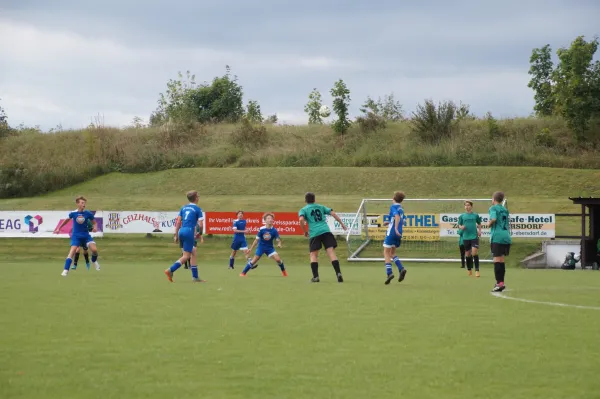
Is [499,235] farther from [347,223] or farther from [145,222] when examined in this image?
[145,222]

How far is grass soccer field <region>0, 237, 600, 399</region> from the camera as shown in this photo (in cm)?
703

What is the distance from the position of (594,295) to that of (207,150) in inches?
1916

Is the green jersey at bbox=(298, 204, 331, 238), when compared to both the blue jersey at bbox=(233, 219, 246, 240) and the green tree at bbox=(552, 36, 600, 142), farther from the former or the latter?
the green tree at bbox=(552, 36, 600, 142)

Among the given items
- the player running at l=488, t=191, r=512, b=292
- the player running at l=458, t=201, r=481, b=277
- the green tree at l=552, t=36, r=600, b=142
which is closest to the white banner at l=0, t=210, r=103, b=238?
the player running at l=458, t=201, r=481, b=277

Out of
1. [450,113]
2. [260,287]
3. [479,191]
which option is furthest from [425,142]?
[260,287]

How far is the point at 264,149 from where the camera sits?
6275 cm

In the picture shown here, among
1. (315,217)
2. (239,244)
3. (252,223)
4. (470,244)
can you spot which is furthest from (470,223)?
(252,223)

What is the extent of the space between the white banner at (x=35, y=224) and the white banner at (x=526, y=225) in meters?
14.7

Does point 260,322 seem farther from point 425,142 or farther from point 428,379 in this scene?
point 425,142

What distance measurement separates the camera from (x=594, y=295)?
16.4m

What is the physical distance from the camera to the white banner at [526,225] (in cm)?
3378

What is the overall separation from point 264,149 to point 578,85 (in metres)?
21.6

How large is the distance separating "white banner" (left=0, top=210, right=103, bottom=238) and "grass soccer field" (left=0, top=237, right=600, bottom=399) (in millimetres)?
21040

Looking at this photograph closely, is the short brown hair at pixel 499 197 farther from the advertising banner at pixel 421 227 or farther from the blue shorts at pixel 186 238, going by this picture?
the advertising banner at pixel 421 227
